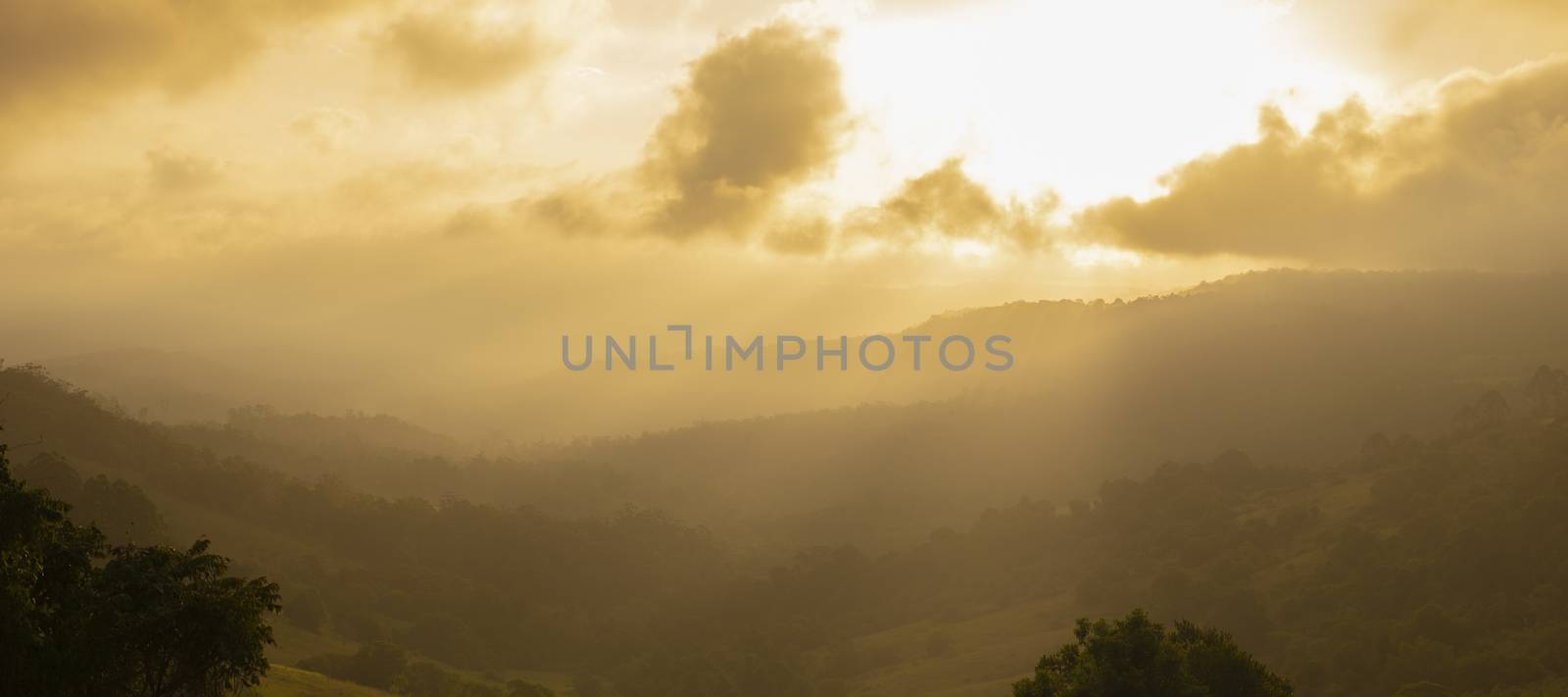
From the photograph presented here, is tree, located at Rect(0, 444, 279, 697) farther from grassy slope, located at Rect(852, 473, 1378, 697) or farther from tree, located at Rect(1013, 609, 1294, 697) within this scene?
grassy slope, located at Rect(852, 473, 1378, 697)

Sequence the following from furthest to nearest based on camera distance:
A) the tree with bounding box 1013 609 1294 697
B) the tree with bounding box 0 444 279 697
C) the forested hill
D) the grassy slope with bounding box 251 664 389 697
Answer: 1. the forested hill
2. the grassy slope with bounding box 251 664 389 697
3. the tree with bounding box 1013 609 1294 697
4. the tree with bounding box 0 444 279 697

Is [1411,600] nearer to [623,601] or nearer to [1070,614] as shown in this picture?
[1070,614]

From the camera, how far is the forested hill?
118375mm

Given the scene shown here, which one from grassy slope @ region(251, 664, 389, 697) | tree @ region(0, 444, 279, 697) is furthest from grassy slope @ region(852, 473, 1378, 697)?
tree @ region(0, 444, 279, 697)

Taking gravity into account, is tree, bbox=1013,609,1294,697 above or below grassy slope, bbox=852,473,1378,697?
above

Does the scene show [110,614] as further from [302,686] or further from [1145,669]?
[302,686]

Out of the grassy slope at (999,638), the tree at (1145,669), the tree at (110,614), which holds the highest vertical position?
the tree at (110,614)

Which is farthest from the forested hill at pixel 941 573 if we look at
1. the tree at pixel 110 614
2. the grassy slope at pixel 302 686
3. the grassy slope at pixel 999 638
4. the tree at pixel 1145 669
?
the tree at pixel 110 614

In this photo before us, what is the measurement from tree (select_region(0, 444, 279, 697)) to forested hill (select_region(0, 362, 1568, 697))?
252 feet

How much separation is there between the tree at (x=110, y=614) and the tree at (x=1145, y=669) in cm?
3373

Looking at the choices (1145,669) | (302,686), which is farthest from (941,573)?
(1145,669)

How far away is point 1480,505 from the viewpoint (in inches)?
5261

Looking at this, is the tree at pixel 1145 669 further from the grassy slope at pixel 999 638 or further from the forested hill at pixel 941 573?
the grassy slope at pixel 999 638

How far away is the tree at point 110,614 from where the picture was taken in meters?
29.1
